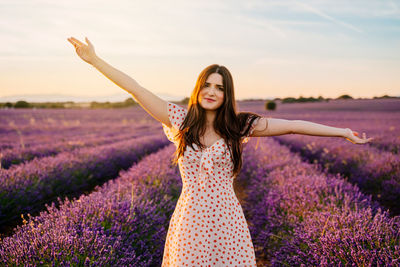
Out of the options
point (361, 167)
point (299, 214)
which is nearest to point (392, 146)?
point (361, 167)

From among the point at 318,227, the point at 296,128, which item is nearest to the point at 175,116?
the point at 296,128

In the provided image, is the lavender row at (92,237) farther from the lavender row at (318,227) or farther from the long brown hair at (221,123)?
the lavender row at (318,227)

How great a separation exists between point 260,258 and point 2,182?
3408 mm

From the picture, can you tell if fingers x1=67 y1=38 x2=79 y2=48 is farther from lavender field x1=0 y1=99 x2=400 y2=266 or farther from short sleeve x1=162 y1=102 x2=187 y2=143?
lavender field x1=0 y1=99 x2=400 y2=266

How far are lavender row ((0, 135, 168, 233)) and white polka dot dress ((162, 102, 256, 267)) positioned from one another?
2.84m

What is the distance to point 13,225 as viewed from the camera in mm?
3371

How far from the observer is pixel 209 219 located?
1.56m

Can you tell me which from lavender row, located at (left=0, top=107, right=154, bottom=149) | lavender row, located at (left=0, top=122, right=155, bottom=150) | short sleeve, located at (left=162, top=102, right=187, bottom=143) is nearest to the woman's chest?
short sleeve, located at (left=162, top=102, right=187, bottom=143)

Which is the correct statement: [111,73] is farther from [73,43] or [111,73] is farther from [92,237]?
[92,237]

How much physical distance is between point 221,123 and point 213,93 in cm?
21

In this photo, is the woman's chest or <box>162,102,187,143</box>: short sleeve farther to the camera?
<box>162,102,187,143</box>: short sleeve

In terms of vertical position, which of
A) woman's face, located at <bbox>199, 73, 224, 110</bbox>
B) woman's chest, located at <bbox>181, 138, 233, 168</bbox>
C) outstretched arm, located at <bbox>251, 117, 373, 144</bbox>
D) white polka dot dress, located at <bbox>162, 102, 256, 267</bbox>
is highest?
woman's face, located at <bbox>199, 73, 224, 110</bbox>

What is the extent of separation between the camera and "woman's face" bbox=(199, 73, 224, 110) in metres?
1.65

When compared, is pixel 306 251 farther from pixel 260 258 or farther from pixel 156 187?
pixel 156 187
